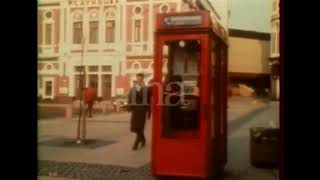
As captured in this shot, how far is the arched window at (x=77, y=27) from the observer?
6.55m

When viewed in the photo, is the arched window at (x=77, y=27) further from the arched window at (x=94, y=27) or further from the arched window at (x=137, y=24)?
the arched window at (x=137, y=24)

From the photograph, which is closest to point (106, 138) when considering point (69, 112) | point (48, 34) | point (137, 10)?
point (69, 112)

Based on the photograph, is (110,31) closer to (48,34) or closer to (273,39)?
(48,34)

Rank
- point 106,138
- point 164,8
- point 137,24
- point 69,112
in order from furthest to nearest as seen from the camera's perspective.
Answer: point 69,112 < point 106,138 < point 164,8 < point 137,24

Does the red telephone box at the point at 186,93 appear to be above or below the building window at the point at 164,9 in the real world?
below

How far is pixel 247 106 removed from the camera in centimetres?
648

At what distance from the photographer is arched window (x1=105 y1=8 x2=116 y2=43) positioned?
648cm

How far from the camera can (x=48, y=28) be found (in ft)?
21.5

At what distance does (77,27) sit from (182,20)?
1098 mm

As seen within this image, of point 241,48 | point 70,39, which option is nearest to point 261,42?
point 241,48

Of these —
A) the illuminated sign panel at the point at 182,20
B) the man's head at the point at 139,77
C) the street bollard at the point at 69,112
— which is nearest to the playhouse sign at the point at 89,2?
the illuminated sign panel at the point at 182,20
